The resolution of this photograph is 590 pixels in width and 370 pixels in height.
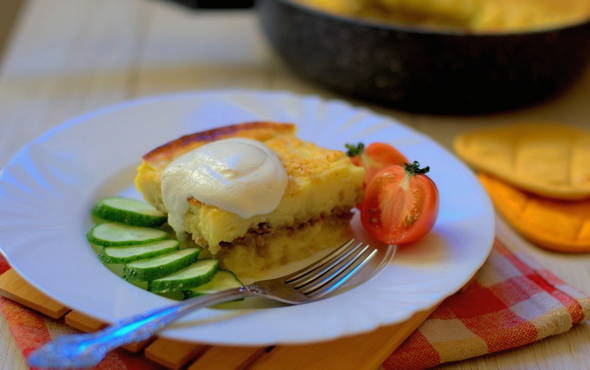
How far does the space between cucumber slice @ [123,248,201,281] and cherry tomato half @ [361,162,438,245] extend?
20.9 inches

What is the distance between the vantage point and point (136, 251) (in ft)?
5.78

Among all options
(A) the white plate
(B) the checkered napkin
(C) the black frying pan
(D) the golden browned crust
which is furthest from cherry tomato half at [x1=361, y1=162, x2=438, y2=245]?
(C) the black frying pan

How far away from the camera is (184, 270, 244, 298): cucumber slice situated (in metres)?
1.63

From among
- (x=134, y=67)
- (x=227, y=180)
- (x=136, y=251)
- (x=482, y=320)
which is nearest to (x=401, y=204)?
(x=482, y=320)

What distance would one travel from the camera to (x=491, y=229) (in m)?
1.85

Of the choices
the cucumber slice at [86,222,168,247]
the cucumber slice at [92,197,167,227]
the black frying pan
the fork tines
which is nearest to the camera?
the fork tines

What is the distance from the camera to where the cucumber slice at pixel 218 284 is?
163 centimetres

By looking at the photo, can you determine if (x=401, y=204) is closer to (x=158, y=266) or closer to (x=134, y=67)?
(x=158, y=266)

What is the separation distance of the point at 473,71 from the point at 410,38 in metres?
0.29

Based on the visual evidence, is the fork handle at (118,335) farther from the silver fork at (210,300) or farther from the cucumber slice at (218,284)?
the cucumber slice at (218,284)

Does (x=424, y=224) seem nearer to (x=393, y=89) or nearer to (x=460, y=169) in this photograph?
(x=460, y=169)

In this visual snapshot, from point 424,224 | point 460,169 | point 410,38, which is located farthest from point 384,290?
point 410,38

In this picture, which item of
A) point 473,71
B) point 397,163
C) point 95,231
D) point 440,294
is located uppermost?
point 473,71

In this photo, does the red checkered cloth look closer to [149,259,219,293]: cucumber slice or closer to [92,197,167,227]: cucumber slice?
[149,259,219,293]: cucumber slice
